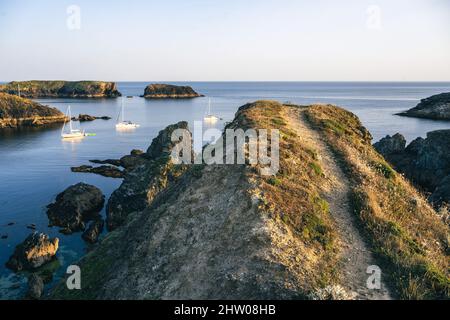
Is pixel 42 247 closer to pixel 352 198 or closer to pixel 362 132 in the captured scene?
pixel 352 198

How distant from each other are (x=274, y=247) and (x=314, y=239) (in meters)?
2.74

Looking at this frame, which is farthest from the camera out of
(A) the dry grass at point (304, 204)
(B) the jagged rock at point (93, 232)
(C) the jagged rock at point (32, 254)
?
(B) the jagged rock at point (93, 232)

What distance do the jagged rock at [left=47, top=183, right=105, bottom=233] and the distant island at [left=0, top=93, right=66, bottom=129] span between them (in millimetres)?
101859

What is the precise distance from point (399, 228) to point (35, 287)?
28088mm

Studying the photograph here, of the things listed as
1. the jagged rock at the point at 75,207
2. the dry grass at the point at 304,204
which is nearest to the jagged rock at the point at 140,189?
the jagged rock at the point at 75,207

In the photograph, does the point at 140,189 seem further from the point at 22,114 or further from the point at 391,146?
the point at 22,114

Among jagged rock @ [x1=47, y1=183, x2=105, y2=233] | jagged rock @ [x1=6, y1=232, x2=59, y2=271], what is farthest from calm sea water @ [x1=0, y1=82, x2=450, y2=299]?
jagged rock @ [x1=47, y1=183, x2=105, y2=233]

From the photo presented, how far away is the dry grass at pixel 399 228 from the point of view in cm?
1691

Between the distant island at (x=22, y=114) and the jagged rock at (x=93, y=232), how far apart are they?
109359 mm

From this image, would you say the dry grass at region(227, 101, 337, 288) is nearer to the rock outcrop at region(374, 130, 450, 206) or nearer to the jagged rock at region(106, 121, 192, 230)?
the jagged rock at region(106, 121, 192, 230)

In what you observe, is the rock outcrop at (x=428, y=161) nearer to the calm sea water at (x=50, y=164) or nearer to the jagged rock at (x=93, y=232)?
the calm sea water at (x=50, y=164)

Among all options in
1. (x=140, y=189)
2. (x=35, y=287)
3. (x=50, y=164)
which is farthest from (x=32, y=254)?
(x=50, y=164)

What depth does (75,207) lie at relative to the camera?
4628cm
